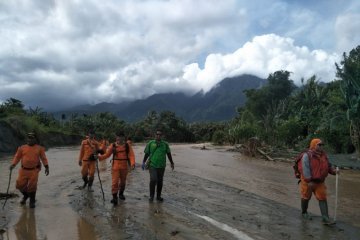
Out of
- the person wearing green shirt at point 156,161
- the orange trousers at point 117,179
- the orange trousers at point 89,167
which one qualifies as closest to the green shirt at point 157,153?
the person wearing green shirt at point 156,161

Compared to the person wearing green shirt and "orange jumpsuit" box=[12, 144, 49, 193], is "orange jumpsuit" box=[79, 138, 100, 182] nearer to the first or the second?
the person wearing green shirt

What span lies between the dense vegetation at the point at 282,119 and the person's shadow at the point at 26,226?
792 inches

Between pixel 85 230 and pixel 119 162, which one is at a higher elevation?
pixel 119 162

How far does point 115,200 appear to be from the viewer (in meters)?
10.3

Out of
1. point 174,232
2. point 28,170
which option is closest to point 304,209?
point 174,232

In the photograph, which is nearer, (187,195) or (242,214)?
(242,214)

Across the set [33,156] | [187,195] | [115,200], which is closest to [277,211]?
[187,195]

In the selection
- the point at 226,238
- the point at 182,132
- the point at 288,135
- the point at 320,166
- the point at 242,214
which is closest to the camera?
the point at 226,238

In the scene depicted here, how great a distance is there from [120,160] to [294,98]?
139ft

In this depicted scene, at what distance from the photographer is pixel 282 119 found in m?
46.5

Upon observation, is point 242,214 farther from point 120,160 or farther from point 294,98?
point 294,98

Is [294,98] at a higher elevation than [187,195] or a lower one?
higher

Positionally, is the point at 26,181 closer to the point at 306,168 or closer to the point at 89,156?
the point at 89,156

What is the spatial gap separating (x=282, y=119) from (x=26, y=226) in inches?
1618
